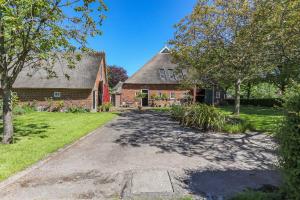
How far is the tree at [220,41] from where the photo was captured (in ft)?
48.9

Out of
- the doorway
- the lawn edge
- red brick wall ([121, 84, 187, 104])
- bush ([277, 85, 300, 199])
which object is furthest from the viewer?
the doorway

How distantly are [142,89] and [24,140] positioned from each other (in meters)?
24.9

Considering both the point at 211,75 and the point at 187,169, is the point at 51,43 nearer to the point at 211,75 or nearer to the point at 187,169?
the point at 187,169

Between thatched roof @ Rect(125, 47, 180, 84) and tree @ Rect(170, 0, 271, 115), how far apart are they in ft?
51.5

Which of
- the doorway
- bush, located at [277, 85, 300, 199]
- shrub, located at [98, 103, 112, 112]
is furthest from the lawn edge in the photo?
the doorway

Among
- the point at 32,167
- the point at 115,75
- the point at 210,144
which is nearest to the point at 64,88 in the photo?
the point at 210,144

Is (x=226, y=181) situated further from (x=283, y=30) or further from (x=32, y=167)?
(x=283, y=30)

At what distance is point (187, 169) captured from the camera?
7.06m

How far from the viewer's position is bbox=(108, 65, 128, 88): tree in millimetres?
65250

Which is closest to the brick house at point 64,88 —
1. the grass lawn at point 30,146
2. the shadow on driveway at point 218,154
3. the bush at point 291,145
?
the grass lawn at point 30,146

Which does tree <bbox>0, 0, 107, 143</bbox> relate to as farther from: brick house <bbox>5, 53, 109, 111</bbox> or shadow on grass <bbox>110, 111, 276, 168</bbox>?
brick house <bbox>5, 53, 109, 111</bbox>

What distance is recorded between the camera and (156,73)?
3538 cm

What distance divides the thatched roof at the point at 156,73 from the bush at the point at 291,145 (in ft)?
98.5

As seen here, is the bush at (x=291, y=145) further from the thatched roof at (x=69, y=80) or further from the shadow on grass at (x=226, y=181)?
→ the thatched roof at (x=69, y=80)
